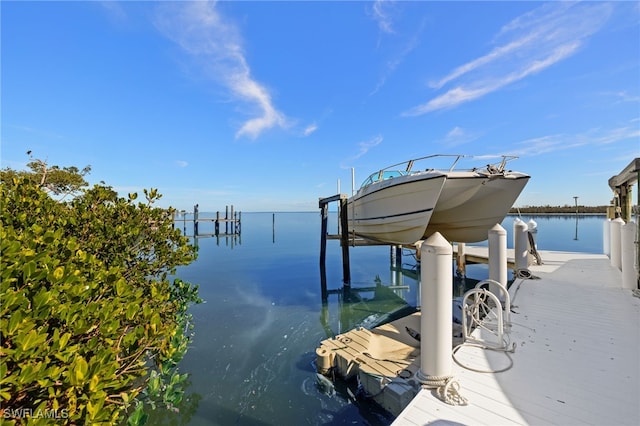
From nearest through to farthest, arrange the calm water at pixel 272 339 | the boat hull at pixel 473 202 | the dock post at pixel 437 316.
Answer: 1. the dock post at pixel 437 316
2. the calm water at pixel 272 339
3. the boat hull at pixel 473 202

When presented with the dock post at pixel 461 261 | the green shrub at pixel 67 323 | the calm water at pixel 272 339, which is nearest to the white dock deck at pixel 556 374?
the green shrub at pixel 67 323

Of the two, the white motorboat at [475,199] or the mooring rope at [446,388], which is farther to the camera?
the white motorboat at [475,199]

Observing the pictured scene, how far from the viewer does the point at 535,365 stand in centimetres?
292

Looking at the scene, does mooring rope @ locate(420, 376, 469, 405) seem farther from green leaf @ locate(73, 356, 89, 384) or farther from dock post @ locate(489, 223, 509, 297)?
dock post @ locate(489, 223, 509, 297)

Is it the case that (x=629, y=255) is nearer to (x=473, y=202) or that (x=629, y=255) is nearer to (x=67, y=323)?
(x=473, y=202)

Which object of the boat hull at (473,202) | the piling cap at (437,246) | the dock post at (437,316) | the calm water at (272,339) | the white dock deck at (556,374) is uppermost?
the boat hull at (473,202)

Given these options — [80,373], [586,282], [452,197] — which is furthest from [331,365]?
[586,282]

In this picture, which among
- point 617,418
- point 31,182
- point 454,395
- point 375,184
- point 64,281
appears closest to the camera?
point 64,281

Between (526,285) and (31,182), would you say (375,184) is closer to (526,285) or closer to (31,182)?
(526,285)

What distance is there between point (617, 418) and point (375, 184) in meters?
7.35

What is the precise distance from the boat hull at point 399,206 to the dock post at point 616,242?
451 centimetres

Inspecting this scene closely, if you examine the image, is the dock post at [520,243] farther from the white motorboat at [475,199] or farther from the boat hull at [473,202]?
the boat hull at [473,202]

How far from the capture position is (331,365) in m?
5.13

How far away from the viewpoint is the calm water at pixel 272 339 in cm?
433
